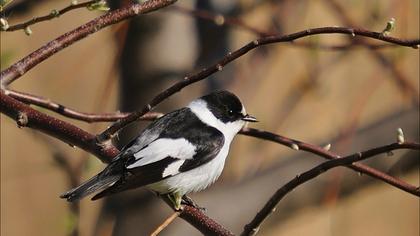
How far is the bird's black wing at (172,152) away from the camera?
2.64 m

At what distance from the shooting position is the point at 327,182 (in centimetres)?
356

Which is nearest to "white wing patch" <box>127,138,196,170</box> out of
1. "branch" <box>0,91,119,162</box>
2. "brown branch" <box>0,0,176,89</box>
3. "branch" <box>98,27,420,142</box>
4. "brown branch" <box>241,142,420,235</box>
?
"branch" <box>0,91,119,162</box>

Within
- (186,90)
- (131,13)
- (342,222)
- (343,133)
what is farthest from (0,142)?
(131,13)

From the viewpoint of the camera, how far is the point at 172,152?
2797mm

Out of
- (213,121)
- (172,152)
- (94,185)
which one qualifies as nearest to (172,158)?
(172,152)

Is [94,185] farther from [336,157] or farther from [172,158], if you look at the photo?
[336,157]

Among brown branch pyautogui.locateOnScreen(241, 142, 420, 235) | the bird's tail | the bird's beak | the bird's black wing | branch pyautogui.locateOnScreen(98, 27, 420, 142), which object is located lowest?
brown branch pyautogui.locateOnScreen(241, 142, 420, 235)

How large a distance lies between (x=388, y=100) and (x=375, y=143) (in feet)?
10.5

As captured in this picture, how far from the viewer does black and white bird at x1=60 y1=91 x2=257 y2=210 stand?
262cm

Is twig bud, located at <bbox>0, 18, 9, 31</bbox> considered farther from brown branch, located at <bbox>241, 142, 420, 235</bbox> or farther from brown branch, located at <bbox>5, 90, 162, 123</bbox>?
brown branch, located at <bbox>241, 142, 420, 235</bbox>

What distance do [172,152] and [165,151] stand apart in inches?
0.9

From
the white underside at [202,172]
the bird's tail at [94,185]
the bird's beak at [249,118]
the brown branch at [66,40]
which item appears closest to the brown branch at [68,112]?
the brown branch at [66,40]

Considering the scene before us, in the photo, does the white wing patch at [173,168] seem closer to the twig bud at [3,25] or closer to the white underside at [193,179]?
the white underside at [193,179]

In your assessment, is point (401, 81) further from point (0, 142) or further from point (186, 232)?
point (0, 142)
